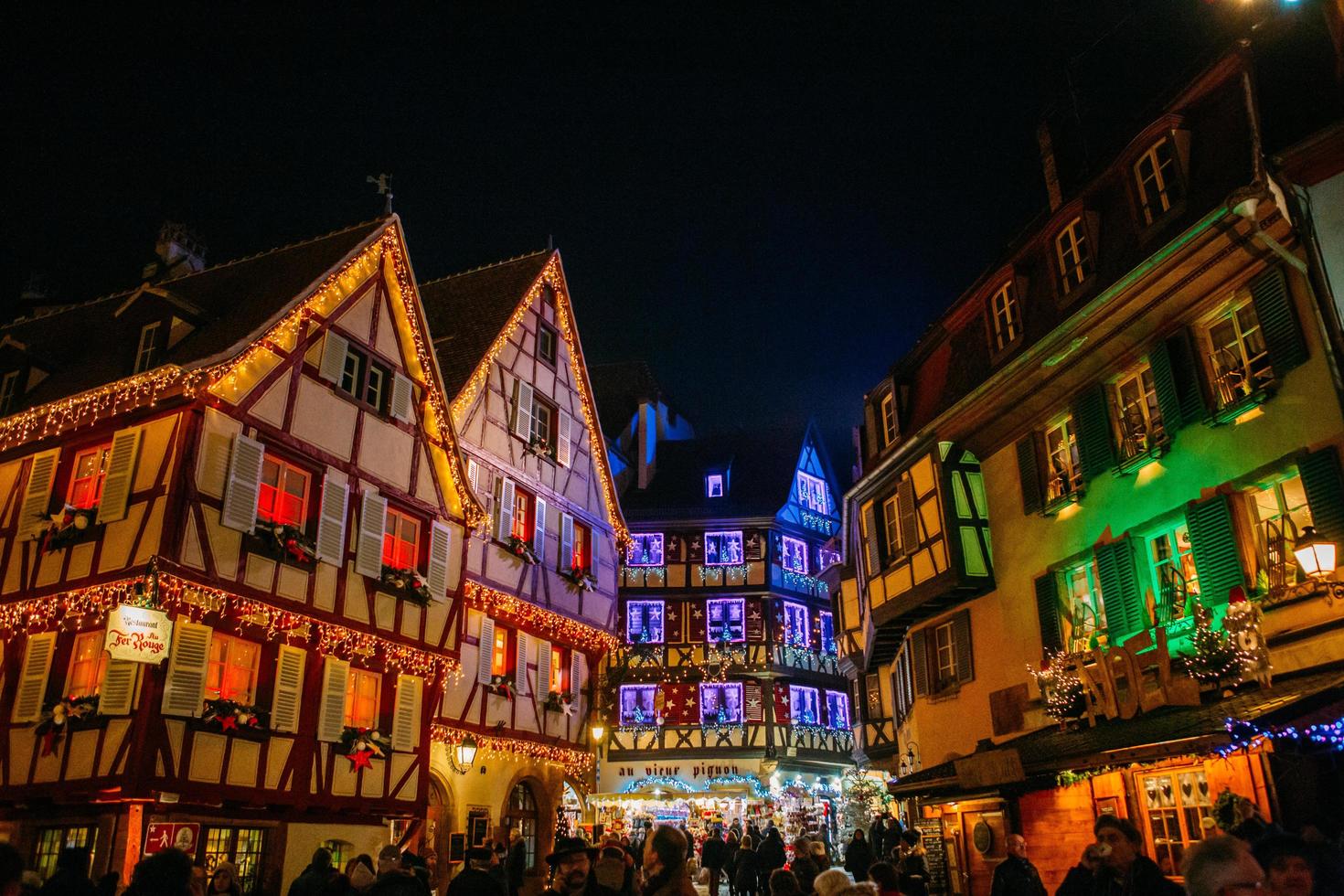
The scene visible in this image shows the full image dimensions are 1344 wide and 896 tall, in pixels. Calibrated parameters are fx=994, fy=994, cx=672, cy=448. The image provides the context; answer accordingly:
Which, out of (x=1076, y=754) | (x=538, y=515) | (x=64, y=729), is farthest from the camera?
(x=538, y=515)

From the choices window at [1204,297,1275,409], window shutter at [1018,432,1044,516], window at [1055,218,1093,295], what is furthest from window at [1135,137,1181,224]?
window shutter at [1018,432,1044,516]

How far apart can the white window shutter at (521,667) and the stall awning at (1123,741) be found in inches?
344

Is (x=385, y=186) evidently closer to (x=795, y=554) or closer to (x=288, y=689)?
(x=288, y=689)

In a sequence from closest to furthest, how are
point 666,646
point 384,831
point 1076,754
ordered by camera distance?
point 1076,754 < point 384,831 < point 666,646

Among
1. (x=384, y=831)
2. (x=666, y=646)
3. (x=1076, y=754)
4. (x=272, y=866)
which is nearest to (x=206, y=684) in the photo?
(x=272, y=866)

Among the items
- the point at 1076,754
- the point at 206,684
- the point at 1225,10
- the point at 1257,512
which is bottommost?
the point at 1076,754

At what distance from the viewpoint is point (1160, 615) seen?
1279cm

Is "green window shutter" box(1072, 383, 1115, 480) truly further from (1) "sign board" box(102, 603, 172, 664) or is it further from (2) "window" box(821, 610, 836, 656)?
(2) "window" box(821, 610, 836, 656)

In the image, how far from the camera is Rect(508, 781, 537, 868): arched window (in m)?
22.2

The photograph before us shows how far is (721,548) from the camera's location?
3750cm

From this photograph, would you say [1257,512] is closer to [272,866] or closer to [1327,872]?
[1327,872]

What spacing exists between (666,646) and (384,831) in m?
19.4

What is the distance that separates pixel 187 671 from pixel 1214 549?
1356cm

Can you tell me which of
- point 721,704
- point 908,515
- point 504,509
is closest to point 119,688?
point 504,509
